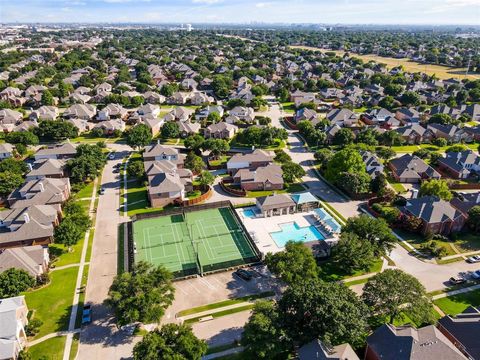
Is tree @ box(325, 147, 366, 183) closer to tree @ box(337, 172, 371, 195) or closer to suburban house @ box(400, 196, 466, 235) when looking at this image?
tree @ box(337, 172, 371, 195)

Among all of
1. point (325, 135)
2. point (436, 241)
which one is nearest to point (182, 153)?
point (325, 135)

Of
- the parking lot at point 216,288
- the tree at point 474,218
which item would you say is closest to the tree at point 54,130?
the parking lot at point 216,288

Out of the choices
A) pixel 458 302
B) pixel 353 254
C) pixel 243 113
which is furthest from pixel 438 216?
pixel 243 113

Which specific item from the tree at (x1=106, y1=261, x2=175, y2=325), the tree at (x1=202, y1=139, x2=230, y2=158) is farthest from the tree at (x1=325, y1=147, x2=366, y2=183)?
the tree at (x1=106, y1=261, x2=175, y2=325)

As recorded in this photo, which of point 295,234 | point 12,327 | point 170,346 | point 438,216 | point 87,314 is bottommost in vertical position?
point 295,234

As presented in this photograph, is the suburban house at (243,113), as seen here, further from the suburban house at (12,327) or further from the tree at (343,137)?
the suburban house at (12,327)

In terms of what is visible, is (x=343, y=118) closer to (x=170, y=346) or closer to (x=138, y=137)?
(x=138, y=137)
